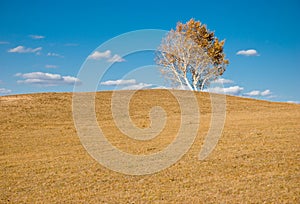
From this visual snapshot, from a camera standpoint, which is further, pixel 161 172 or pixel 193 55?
pixel 193 55

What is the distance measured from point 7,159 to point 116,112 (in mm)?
23031

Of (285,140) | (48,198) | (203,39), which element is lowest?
(48,198)

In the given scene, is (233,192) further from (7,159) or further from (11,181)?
(7,159)

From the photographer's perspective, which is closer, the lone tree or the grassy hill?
the grassy hill

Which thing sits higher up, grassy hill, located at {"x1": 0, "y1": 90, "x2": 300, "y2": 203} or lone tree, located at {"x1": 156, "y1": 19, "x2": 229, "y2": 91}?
lone tree, located at {"x1": 156, "y1": 19, "x2": 229, "y2": 91}

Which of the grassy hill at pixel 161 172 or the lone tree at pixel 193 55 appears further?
the lone tree at pixel 193 55

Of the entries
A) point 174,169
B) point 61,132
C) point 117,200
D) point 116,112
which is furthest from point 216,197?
point 116,112

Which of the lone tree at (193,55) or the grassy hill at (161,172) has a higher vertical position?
the lone tree at (193,55)

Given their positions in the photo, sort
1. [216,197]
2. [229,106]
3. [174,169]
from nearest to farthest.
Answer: [216,197]
[174,169]
[229,106]

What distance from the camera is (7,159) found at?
59.8ft

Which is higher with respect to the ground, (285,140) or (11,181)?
(285,140)

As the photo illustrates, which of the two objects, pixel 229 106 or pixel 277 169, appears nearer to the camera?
pixel 277 169

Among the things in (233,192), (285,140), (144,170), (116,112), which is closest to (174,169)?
(144,170)

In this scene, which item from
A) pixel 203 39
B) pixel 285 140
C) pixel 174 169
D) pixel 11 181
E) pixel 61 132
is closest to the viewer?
pixel 11 181
